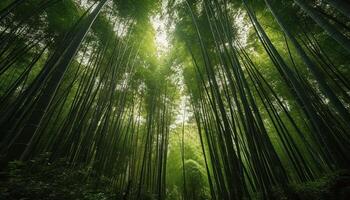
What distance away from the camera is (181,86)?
6781mm

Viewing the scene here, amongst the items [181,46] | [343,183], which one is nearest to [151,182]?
[181,46]

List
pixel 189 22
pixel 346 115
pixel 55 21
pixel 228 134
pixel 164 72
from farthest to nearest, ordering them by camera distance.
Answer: pixel 164 72, pixel 55 21, pixel 189 22, pixel 228 134, pixel 346 115

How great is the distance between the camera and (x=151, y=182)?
551 cm

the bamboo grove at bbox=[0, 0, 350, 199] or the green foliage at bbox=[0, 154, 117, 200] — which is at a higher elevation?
the bamboo grove at bbox=[0, 0, 350, 199]

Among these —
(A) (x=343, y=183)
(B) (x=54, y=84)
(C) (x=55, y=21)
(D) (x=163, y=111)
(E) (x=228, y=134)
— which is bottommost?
(A) (x=343, y=183)

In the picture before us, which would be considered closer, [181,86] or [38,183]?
[38,183]

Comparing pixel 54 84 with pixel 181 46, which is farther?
pixel 181 46

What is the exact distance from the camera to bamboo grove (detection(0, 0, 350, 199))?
7.95ft

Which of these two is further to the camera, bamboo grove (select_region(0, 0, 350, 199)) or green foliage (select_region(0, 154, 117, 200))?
bamboo grove (select_region(0, 0, 350, 199))

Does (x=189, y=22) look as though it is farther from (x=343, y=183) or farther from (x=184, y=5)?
(x=343, y=183)

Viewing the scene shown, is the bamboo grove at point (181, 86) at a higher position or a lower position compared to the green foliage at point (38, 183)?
higher

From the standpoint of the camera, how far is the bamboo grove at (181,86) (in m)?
2.42

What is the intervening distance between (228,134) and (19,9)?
6.35 metres

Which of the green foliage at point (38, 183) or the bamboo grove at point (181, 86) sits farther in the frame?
the bamboo grove at point (181, 86)
